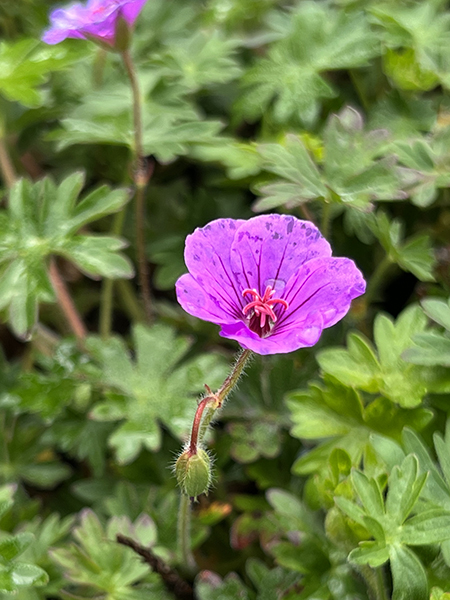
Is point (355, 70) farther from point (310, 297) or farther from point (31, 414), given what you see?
point (31, 414)

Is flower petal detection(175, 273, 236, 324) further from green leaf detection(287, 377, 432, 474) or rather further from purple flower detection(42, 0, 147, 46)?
purple flower detection(42, 0, 147, 46)

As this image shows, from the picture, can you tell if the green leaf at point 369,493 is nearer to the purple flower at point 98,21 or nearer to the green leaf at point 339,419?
the green leaf at point 339,419

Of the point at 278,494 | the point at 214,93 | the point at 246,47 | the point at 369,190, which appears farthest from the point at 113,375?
the point at 246,47

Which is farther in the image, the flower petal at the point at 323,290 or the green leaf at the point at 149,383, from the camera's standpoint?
the green leaf at the point at 149,383

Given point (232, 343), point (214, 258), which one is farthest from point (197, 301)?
point (232, 343)

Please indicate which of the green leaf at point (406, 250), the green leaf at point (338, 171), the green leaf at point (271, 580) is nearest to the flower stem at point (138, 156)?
the green leaf at point (338, 171)

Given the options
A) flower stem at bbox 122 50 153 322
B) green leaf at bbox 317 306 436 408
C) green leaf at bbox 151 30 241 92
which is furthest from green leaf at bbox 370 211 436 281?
green leaf at bbox 151 30 241 92
